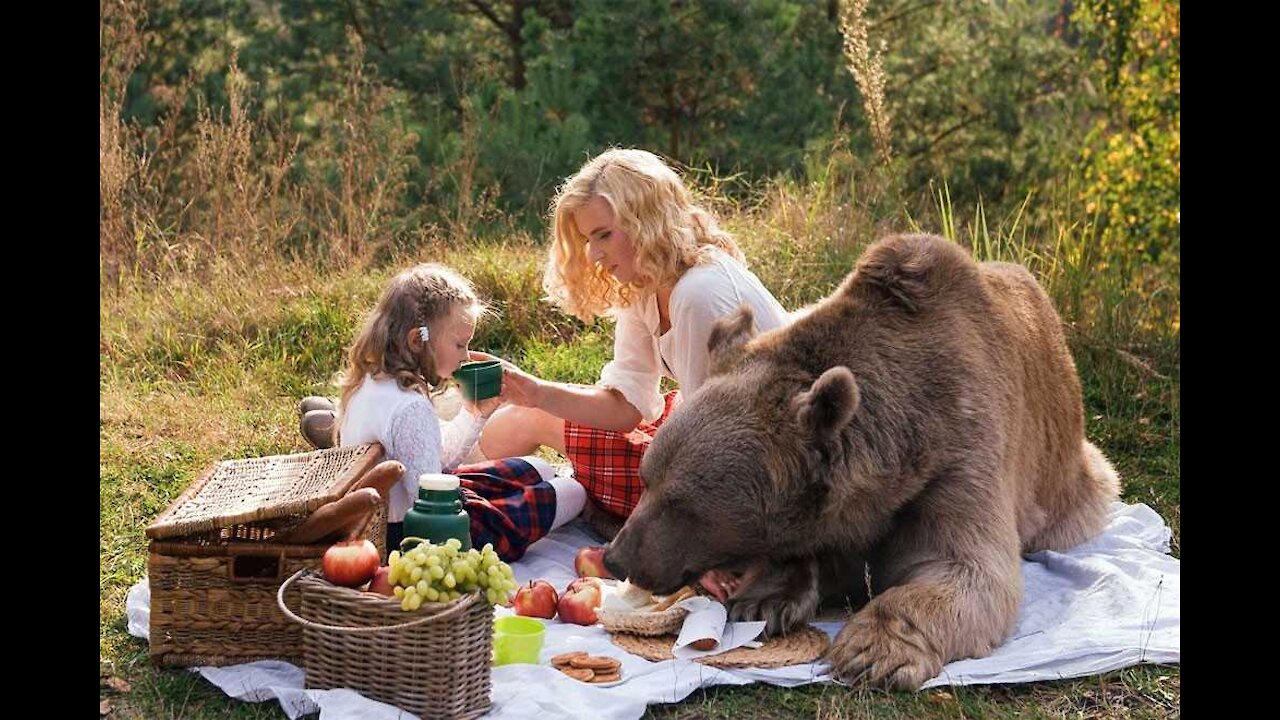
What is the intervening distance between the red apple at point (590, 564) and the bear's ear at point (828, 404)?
1063 millimetres

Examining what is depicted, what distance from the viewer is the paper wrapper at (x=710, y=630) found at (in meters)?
4.11

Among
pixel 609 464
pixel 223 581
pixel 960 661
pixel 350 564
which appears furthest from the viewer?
pixel 609 464

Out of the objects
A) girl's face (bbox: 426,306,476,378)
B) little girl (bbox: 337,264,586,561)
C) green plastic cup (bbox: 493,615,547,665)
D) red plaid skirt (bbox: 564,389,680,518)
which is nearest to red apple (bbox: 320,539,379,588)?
green plastic cup (bbox: 493,615,547,665)

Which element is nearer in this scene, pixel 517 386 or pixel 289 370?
pixel 517 386

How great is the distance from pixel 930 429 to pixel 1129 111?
7.07 m

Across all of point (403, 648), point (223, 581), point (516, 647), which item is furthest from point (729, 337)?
point (223, 581)

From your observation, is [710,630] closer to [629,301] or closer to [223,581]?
[223,581]

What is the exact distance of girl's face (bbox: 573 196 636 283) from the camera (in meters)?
5.20

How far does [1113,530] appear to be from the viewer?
5488mm

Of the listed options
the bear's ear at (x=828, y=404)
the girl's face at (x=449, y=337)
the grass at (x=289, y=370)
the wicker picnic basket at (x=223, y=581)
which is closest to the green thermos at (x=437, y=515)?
the wicker picnic basket at (x=223, y=581)

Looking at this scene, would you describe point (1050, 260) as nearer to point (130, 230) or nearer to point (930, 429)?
point (930, 429)

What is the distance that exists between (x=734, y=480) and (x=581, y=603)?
26.1 inches

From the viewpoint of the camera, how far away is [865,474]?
415 centimetres

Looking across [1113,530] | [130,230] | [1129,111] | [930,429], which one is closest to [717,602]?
[930,429]
